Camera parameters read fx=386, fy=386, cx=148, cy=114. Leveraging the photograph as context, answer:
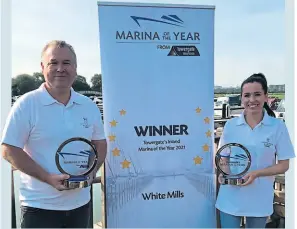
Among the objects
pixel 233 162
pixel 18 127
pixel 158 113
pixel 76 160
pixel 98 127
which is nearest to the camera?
pixel 18 127

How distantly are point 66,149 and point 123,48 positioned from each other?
71 cm

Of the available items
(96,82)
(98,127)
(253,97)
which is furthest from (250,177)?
(96,82)

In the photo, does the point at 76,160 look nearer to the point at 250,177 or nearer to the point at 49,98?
the point at 49,98

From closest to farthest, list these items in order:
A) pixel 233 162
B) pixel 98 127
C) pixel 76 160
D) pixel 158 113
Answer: pixel 76 160, pixel 98 127, pixel 233 162, pixel 158 113

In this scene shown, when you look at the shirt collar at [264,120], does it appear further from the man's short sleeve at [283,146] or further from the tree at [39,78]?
the tree at [39,78]

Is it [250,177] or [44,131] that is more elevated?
[44,131]

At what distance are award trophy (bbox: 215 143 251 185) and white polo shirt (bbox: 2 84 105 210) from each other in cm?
77

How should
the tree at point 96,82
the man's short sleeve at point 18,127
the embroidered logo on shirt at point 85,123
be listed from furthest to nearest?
the tree at point 96,82
the embroidered logo on shirt at point 85,123
the man's short sleeve at point 18,127

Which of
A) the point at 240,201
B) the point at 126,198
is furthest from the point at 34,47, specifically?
the point at 240,201

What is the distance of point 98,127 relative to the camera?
2.08m

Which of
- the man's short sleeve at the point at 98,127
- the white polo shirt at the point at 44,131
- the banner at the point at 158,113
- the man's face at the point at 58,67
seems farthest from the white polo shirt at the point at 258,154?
the man's face at the point at 58,67

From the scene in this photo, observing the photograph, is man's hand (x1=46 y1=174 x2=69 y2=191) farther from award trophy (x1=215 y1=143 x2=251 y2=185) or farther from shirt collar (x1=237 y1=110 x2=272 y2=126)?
shirt collar (x1=237 y1=110 x2=272 y2=126)

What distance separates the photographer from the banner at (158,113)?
2.26 metres

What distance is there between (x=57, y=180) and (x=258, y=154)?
3.61 ft
